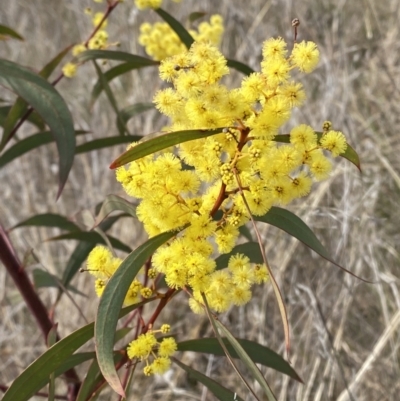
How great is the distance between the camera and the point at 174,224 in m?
0.82

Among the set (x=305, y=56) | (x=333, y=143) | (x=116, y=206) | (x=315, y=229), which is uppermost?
(x=305, y=56)

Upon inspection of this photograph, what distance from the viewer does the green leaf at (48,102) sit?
111cm

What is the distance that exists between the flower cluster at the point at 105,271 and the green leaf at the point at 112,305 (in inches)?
3.4

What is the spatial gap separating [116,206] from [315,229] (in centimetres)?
138

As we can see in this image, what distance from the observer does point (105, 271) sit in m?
0.92

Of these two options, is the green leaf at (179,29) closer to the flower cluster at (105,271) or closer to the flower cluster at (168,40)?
the flower cluster at (168,40)

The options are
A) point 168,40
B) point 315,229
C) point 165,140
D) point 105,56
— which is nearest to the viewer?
point 165,140

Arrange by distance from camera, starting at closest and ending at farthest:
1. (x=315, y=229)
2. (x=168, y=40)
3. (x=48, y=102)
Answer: (x=48, y=102)
(x=168, y=40)
(x=315, y=229)

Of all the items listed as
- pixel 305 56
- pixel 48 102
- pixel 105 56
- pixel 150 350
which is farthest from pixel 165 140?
pixel 105 56

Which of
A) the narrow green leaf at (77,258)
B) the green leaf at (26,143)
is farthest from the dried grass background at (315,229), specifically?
the green leaf at (26,143)

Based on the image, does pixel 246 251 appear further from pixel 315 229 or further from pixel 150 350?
pixel 315 229

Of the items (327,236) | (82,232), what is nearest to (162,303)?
(82,232)

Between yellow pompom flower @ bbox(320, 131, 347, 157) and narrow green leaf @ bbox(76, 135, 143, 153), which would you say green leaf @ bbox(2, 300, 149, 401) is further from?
narrow green leaf @ bbox(76, 135, 143, 153)

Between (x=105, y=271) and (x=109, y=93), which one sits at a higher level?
(x=109, y=93)
